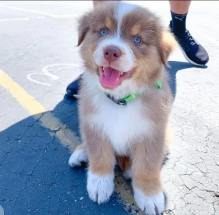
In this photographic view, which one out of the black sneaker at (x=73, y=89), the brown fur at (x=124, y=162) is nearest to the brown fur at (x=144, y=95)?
the brown fur at (x=124, y=162)

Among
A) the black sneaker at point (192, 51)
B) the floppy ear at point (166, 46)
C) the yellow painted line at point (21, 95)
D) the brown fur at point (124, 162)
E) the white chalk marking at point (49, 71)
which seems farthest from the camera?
the black sneaker at point (192, 51)

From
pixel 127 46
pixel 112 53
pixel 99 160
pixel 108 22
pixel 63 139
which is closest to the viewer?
pixel 112 53

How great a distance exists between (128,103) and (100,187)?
2.19ft

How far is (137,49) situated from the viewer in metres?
1.99

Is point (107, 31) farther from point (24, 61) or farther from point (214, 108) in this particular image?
point (24, 61)

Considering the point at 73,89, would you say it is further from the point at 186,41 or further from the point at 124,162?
the point at 186,41

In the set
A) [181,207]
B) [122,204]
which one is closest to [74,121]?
[122,204]

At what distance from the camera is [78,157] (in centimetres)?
239

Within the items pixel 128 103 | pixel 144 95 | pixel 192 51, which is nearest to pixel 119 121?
pixel 128 103

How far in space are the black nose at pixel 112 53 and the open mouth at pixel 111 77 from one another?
0.56 ft

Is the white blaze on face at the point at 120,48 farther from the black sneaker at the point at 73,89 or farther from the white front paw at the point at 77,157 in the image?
the black sneaker at the point at 73,89

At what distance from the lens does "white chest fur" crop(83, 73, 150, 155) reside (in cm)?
207

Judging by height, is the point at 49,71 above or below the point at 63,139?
below

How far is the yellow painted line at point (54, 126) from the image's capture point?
6.99ft
